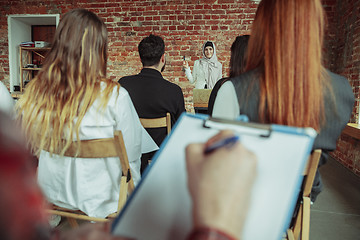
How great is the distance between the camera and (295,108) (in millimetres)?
752

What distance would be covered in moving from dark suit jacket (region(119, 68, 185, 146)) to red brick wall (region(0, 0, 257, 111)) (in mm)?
2768

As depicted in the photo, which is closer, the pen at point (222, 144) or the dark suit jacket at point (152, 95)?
the pen at point (222, 144)

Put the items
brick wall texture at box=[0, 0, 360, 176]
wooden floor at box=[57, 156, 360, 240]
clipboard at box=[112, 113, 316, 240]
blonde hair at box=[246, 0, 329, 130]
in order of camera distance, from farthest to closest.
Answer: brick wall texture at box=[0, 0, 360, 176]
wooden floor at box=[57, 156, 360, 240]
blonde hair at box=[246, 0, 329, 130]
clipboard at box=[112, 113, 316, 240]

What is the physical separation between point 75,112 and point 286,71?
2.74ft

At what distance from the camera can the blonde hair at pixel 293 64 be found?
0.75 m

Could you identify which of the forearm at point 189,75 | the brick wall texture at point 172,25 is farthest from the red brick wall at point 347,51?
the forearm at point 189,75

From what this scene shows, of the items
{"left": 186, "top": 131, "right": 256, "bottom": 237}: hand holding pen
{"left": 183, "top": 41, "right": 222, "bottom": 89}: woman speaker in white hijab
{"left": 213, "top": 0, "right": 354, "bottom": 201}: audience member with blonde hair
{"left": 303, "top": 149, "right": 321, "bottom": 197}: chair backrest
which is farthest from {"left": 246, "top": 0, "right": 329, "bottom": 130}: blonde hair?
{"left": 183, "top": 41, "right": 222, "bottom": 89}: woman speaker in white hijab

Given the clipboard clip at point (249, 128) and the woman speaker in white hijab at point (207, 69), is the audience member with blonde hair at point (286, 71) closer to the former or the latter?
the clipboard clip at point (249, 128)

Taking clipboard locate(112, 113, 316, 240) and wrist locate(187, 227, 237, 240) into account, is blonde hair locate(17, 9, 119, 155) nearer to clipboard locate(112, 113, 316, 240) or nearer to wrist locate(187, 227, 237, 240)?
clipboard locate(112, 113, 316, 240)

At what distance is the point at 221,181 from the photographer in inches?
13.0

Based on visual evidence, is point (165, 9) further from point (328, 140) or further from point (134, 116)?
point (328, 140)

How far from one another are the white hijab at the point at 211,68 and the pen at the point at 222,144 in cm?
404

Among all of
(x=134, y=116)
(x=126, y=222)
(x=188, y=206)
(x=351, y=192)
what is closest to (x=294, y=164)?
(x=188, y=206)

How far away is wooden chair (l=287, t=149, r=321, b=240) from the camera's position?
87 cm
